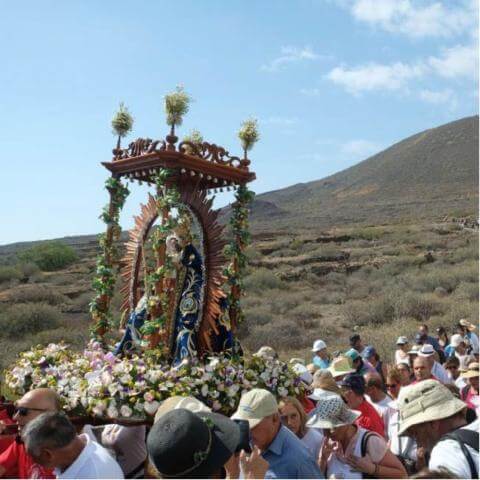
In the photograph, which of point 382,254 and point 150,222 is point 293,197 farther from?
point 150,222

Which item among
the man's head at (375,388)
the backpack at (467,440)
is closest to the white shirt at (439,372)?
the man's head at (375,388)

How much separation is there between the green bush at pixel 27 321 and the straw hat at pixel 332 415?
71.3 ft

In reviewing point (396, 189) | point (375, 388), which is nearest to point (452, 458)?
point (375, 388)

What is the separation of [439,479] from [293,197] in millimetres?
80008

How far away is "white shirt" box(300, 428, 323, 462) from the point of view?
457cm

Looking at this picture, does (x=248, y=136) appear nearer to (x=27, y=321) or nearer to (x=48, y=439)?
(x=48, y=439)

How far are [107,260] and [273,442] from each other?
5860 millimetres

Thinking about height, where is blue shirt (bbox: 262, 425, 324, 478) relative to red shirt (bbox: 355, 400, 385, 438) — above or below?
above

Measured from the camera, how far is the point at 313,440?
4621mm

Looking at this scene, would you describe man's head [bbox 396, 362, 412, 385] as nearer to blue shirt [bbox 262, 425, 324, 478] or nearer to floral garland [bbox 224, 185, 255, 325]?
floral garland [bbox 224, 185, 255, 325]

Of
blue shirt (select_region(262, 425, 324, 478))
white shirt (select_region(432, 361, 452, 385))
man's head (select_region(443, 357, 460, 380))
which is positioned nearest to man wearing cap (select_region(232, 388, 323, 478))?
blue shirt (select_region(262, 425, 324, 478))

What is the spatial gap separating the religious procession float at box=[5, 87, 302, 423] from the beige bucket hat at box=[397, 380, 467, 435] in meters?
3.25

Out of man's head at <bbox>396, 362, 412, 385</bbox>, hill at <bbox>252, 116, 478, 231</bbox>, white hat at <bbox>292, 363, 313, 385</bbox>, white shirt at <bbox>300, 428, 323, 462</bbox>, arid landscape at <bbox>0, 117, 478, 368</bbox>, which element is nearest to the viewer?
white shirt at <bbox>300, 428, 323, 462</bbox>

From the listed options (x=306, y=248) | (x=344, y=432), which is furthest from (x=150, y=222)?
(x=306, y=248)
